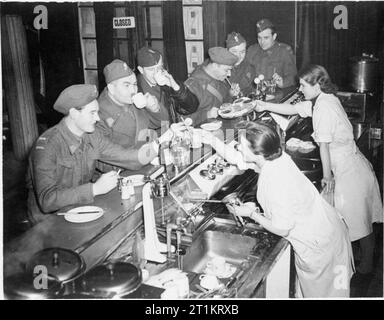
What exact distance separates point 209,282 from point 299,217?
0.67 metres

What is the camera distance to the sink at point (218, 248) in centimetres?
233

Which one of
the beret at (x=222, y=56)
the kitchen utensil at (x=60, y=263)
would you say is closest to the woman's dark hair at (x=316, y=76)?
the beret at (x=222, y=56)

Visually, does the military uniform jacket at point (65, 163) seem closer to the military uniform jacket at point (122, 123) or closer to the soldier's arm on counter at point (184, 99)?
the military uniform jacket at point (122, 123)

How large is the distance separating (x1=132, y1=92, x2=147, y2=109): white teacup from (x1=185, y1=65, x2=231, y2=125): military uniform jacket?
805 mm

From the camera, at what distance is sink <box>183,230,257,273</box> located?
233 centimetres

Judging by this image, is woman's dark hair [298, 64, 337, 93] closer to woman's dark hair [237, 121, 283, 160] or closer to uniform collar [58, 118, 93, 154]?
woman's dark hair [237, 121, 283, 160]

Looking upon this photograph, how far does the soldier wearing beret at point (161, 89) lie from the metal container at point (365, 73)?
2.25m

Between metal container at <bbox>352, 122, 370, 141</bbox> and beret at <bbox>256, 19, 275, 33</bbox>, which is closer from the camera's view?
metal container at <bbox>352, 122, 370, 141</bbox>

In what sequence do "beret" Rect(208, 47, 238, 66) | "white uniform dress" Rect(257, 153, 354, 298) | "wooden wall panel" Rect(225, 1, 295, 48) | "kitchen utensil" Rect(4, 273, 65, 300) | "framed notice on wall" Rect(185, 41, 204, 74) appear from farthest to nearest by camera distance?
"framed notice on wall" Rect(185, 41, 204, 74) < "wooden wall panel" Rect(225, 1, 295, 48) < "beret" Rect(208, 47, 238, 66) < "white uniform dress" Rect(257, 153, 354, 298) < "kitchen utensil" Rect(4, 273, 65, 300)

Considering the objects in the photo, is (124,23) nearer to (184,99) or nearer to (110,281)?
(184,99)

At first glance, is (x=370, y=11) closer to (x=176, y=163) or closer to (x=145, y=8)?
(x=145, y=8)

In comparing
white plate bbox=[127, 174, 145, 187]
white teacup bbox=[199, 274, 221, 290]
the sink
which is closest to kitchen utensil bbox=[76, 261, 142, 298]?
white teacup bbox=[199, 274, 221, 290]

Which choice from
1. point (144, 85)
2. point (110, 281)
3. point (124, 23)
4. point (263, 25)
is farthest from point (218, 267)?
point (124, 23)
